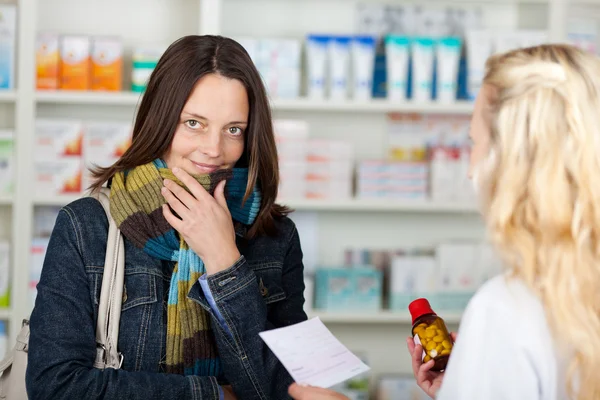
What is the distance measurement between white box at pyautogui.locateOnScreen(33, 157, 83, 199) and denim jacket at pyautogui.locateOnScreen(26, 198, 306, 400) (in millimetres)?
1902

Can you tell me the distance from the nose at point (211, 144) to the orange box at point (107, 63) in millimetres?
1941

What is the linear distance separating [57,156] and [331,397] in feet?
8.10

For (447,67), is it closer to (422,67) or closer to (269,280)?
(422,67)

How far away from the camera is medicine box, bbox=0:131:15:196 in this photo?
3.49 meters

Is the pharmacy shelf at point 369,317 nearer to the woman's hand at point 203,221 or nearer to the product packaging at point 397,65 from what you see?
the product packaging at point 397,65

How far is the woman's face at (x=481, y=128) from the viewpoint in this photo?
119 centimetres

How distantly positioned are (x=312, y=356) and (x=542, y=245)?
463 millimetres

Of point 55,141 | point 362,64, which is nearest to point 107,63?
point 55,141

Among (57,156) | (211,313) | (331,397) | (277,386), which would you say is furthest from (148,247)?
(57,156)

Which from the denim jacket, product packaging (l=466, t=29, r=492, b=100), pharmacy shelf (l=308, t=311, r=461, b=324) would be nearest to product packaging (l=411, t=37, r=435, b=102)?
product packaging (l=466, t=29, r=492, b=100)

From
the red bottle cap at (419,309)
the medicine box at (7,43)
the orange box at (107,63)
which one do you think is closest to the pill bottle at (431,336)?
the red bottle cap at (419,309)

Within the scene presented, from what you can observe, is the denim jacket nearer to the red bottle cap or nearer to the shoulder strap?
the shoulder strap

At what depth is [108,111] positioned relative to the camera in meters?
3.80

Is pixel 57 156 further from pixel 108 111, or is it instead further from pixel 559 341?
pixel 559 341
